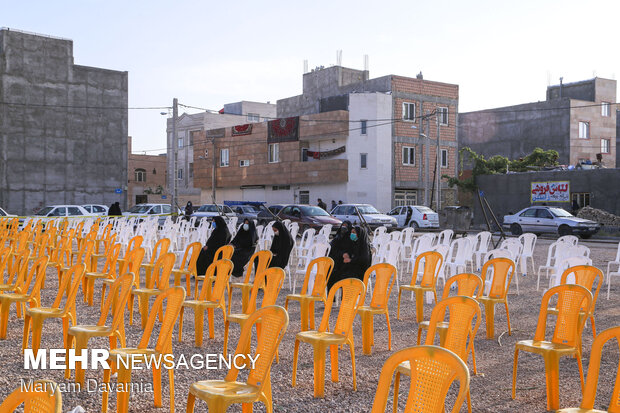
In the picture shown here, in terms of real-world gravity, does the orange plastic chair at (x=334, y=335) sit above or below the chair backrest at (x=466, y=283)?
below

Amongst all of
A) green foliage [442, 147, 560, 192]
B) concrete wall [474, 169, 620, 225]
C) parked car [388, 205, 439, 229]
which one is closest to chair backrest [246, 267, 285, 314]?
parked car [388, 205, 439, 229]

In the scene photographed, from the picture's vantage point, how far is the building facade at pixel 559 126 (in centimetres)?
4922

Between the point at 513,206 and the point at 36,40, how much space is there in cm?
3002

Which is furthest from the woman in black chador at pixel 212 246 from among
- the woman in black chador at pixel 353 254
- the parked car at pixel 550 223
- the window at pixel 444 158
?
the window at pixel 444 158

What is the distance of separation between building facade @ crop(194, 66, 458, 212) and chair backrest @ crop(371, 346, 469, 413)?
3740 centimetres

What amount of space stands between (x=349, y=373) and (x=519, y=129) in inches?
1951

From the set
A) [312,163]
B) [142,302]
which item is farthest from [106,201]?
[142,302]

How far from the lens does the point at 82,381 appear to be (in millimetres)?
5582

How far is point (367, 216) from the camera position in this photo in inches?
1145

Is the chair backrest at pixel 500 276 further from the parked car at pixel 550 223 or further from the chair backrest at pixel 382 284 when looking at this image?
the parked car at pixel 550 223

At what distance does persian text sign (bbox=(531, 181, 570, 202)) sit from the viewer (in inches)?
1355

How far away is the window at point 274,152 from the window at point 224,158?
217 inches

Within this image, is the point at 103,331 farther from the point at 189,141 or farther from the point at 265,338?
the point at 189,141

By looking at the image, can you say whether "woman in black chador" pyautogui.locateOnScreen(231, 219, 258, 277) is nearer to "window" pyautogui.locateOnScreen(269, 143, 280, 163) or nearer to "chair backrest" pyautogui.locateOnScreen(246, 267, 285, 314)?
"chair backrest" pyautogui.locateOnScreen(246, 267, 285, 314)
